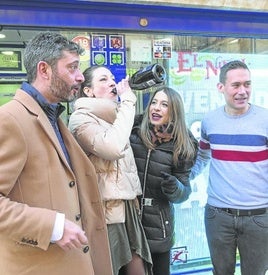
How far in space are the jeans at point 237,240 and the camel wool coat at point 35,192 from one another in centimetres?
108

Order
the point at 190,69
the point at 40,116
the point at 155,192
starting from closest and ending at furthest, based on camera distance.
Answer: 1. the point at 40,116
2. the point at 155,192
3. the point at 190,69

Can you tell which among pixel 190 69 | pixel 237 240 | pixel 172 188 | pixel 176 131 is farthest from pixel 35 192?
pixel 190 69

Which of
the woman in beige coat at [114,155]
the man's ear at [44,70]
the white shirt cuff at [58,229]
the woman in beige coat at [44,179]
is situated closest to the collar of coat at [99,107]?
the woman in beige coat at [114,155]

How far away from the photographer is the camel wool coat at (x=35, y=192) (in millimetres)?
1602

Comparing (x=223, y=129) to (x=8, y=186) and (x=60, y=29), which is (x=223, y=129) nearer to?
(x=60, y=29)

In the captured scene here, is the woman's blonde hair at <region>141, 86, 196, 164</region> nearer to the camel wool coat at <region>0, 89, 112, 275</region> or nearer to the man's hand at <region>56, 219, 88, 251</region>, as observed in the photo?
the camel wool coat at <region>0, 89, 112, 275</region>

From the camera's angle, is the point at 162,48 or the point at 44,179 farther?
the point at 162,48

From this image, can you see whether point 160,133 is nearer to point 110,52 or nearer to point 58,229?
point 110,52

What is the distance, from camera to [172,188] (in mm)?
2541

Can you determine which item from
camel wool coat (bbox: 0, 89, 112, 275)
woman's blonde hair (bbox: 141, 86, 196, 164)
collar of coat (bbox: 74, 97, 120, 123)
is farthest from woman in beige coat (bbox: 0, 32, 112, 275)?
woman's blonde hair (bbox: 141, 86, 196, 164)

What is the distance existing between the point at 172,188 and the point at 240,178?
45cm

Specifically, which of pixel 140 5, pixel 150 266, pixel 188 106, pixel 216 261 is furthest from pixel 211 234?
pixel 140 5

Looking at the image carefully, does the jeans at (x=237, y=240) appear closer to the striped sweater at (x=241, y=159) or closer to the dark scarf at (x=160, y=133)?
the striped sweater at (x=241, y=159)

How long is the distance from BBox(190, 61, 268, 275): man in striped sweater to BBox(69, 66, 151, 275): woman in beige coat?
564 mm
